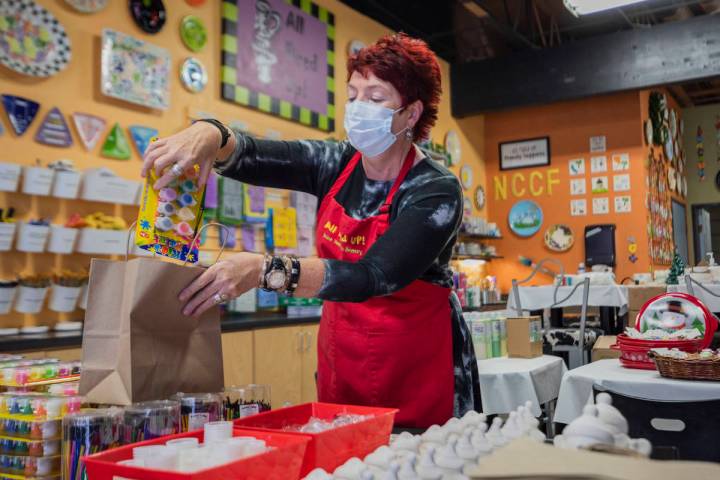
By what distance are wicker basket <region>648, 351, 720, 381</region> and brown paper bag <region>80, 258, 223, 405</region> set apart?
6.00ft

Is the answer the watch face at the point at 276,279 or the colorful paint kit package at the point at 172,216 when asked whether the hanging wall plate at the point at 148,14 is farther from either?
the watch face at the point at 276,279

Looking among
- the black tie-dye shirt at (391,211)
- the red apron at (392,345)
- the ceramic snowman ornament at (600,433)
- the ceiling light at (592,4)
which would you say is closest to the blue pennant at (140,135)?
the black tie-dye shirt at (391,211)

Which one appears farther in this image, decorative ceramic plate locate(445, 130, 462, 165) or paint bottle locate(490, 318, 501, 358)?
decorative ceramic plate locate(445, 130, 462, 165)

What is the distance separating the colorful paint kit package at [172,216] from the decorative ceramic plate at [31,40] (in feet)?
9.26

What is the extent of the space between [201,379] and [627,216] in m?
8.05

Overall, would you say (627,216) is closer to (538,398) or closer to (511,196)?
(511,196)

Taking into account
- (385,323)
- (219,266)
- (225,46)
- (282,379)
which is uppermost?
(225,46)

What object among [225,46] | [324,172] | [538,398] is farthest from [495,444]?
[225,46]

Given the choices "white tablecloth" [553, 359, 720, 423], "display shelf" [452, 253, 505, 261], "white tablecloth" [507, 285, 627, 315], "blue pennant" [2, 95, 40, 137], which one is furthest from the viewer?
"display shelf" [452, 253, 505, 261]

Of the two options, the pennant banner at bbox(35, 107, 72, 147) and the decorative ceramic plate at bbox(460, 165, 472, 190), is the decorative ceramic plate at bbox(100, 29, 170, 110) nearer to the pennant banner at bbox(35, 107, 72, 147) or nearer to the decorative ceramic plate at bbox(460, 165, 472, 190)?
the pennant banner at bbox(35, 107, 72, 147)

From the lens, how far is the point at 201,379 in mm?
1305

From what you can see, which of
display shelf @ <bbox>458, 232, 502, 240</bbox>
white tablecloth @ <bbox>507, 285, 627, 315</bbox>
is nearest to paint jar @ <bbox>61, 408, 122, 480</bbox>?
white tablecloth @ <bbox>507, 285, 627, 315</bbox>

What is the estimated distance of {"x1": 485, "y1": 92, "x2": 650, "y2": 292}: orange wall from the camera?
8352 millimetres

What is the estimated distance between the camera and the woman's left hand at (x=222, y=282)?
4.02ft
